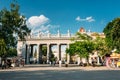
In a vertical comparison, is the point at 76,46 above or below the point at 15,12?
below

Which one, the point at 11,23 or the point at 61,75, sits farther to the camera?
the point at 11,23

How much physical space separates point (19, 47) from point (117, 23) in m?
60.1

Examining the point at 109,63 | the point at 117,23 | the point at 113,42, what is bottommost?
the point at 109,63

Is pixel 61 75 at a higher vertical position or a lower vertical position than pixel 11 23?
lower

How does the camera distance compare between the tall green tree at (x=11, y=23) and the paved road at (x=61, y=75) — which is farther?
the tall green tree at (x=11, y=23)

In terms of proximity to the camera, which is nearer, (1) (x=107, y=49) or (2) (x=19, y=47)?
(1) (x=107, y=49)

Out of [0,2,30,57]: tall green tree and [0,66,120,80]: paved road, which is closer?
[0,66,120,80]: paved road

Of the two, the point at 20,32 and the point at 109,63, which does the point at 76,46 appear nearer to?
the point at 109,63

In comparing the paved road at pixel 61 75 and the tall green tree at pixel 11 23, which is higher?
the tall green tree at pixel 11 23

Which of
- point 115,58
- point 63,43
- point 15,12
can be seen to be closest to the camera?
point 15,12

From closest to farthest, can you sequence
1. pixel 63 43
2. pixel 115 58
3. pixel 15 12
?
pixel 15 12 < pixel 115 58 < pixel 63 43

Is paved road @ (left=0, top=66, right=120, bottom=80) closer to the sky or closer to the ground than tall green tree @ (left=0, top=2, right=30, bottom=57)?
closer to the ground

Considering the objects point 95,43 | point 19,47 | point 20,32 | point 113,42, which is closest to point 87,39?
point 95,43

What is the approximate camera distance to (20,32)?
64562 millimetres
